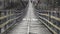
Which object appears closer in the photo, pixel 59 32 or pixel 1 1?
pixel 59 32

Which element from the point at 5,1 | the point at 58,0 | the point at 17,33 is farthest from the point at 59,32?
the point at 5,1

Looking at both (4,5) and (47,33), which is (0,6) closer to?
(4,5)

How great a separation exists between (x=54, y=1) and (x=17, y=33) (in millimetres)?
15161

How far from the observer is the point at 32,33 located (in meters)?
12.5

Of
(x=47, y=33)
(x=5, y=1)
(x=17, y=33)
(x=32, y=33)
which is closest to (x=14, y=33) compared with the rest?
(x=17, y=33)

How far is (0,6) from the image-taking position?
24594mm

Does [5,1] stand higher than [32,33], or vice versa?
[5,1]

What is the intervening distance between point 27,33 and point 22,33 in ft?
1.15

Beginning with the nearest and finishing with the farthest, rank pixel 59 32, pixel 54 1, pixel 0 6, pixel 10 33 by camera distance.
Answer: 1. pixel 59 32
2. pixel 10 33
3. pixel 0 6
4. pixel 54 1

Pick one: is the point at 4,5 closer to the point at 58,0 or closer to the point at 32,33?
the point at 58,0

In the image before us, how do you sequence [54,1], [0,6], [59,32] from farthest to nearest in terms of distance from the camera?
[54,1]
[0,6]
[59,32]

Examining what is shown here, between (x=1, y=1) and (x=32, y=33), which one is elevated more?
(x=1, y=1)

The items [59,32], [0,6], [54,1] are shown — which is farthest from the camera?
[54,1]

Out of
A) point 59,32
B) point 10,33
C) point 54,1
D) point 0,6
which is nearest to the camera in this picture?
point 59,32
